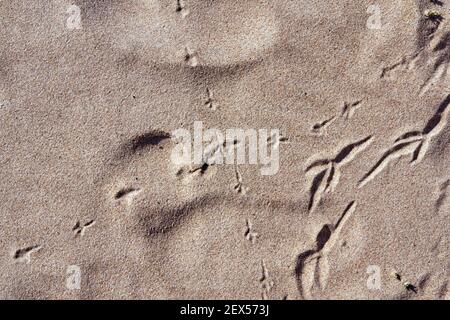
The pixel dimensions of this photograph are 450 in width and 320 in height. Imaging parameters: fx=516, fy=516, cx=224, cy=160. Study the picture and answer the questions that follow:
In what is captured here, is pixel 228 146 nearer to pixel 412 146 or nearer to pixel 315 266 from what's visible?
pixel 315 266

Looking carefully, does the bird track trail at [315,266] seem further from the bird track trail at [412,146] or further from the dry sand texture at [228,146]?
the bird track trail at [412,146]

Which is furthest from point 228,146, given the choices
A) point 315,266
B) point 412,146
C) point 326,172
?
point 412,146

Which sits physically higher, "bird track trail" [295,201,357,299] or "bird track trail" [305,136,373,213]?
"bird track trail" [305,136,373,213]

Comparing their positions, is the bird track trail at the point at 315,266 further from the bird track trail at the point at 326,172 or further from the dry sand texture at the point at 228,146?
the bird track trail at the point at 326,172

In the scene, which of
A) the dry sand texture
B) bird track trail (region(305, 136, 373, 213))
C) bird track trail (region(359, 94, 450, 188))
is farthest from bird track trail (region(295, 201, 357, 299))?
bird track trail (region(359, 94, 450, 188))

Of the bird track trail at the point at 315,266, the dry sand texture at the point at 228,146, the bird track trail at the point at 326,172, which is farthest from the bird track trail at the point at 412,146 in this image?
the bird track trail at the point at 315,266

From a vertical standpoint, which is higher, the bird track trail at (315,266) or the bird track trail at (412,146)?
the bird track trail at (412,146)

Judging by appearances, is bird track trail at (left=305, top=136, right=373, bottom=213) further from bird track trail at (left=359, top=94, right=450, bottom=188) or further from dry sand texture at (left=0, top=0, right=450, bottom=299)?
bird track trail at (left=359, top=94, right=450, bottom=188)

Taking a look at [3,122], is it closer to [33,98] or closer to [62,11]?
[33,98]

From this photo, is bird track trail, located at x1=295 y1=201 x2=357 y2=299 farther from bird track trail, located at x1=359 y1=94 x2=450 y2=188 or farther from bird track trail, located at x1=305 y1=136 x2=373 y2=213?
bird track trail, located at x1=359 y1=94 x2=450 y2=188
